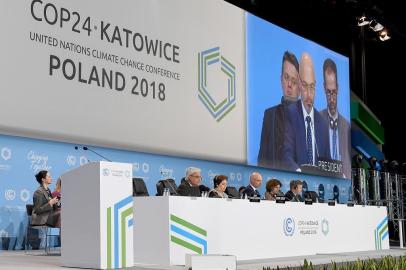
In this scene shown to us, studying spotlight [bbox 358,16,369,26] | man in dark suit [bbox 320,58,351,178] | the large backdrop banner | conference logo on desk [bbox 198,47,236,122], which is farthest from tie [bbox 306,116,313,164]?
spotlight [bbox 358,16,369,26]

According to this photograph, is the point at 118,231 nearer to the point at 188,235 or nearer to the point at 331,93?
the point at 188,235

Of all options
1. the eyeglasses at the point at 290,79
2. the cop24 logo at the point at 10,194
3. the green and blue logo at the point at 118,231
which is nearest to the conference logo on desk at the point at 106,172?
the green and blue logo at the point at 118,231

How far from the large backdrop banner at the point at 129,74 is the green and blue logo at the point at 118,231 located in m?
2.97

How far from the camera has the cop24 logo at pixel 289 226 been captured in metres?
5.99

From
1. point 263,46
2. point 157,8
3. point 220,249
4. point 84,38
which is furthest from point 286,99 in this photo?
point 220,249

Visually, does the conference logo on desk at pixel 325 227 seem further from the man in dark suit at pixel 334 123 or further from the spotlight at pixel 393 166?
the spotlight at pixel 393 166

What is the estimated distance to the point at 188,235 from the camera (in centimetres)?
496

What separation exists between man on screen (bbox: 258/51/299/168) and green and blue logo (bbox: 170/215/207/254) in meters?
5.25

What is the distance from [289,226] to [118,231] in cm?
232

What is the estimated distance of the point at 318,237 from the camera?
21.2ft

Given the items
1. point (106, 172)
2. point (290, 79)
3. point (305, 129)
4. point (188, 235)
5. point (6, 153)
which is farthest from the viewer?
point (305, 129)

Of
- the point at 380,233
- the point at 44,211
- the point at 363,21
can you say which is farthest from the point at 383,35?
the point at 44,211

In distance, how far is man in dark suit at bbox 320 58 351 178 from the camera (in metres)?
12.2

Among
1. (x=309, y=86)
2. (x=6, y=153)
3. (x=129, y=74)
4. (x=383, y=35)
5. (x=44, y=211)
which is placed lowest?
(x=44, y=211)
